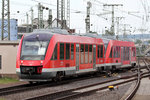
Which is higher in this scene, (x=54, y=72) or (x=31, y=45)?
(x=31, y=45)

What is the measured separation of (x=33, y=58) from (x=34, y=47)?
675 millimetres

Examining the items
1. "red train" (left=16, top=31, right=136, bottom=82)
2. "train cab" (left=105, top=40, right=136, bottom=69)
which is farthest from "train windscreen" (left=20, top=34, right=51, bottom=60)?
"train cab" (left=105, top=40, right=136, bottom=69)

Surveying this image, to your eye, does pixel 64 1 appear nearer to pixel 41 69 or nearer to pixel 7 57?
pixel 7 57

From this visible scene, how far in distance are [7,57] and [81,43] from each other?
523cm

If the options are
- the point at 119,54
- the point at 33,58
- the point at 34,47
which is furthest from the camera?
the point at 119,54

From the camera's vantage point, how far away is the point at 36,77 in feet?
56.4

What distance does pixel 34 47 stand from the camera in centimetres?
1755

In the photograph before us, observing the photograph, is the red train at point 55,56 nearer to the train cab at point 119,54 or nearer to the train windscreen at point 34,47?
the train windscreen at point 34,47

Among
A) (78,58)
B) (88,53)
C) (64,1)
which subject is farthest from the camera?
(64,1)

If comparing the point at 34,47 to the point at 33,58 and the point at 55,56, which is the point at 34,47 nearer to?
the point at 33,58

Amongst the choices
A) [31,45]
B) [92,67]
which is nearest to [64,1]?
[92,67]

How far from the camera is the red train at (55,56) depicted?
17188 mm

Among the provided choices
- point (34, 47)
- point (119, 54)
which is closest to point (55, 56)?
point (34, 47)

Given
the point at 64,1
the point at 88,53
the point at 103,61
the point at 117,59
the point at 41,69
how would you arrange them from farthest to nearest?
the point at 64,1, the point at 117,59, the point at 103,61, the point at 88,53, the point at 41,69
